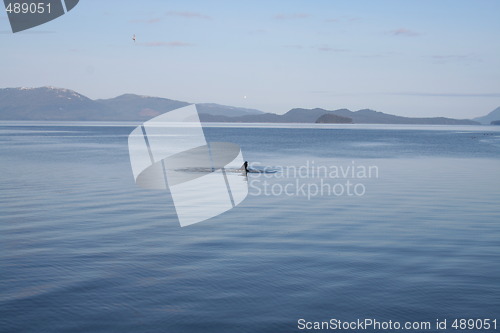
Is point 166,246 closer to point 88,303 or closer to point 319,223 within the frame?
point 88,303

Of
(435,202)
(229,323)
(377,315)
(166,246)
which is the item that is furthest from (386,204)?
(229,323)

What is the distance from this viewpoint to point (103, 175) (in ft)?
134

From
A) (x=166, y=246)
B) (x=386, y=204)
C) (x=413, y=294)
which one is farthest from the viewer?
(x=386, y=204)

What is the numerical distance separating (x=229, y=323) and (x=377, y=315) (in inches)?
134

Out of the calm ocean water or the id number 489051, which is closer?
the id number 489051
